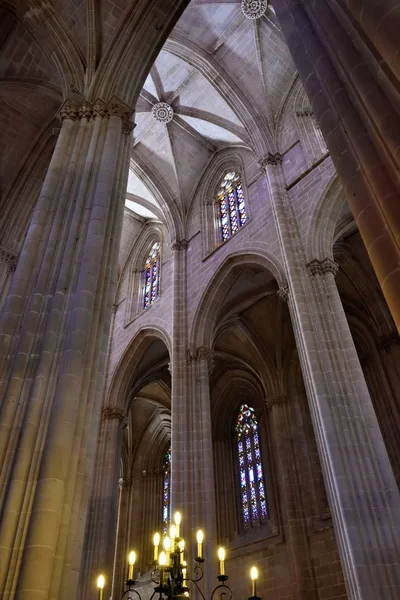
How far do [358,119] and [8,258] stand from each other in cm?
954

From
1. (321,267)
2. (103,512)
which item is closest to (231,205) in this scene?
(321,267)

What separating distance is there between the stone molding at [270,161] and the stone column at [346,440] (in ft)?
11.5

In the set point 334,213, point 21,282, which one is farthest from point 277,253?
point 21,282

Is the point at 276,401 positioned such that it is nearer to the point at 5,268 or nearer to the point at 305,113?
the point at 305,113

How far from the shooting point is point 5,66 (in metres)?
10.6

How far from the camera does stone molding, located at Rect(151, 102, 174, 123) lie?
15.3 meters

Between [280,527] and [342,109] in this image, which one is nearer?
[342,109]

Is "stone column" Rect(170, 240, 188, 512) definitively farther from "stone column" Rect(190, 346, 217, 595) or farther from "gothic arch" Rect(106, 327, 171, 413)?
"gothic arch" Rect(106, 327, 171, 413)

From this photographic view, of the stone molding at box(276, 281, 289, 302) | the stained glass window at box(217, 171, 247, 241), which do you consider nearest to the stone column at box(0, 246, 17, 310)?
the stained glass window at box(217, 171, 247, 241)

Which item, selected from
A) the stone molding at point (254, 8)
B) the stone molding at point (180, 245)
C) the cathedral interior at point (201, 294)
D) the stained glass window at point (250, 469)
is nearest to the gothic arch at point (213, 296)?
the cathedral interior at point (201, 294)

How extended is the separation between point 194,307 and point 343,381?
240 inches

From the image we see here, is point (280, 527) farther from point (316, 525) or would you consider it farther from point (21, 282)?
point (21, 282)

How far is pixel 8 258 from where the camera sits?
11430mm

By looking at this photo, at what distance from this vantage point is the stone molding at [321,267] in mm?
10297
